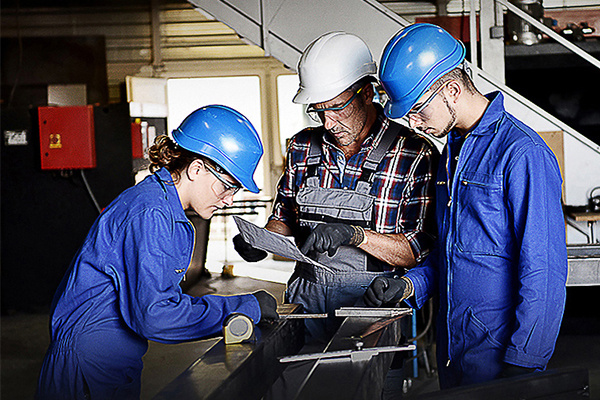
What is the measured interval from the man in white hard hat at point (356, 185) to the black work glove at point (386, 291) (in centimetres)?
18

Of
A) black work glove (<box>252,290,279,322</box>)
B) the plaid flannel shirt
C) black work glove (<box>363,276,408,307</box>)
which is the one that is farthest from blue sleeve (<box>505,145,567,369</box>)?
black work glove (<box>252,290,279,322</box>)

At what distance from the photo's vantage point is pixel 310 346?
1899 millimetres

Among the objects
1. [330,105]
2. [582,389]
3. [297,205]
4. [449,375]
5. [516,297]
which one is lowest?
[449,375]

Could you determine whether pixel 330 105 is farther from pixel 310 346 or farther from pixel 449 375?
pixel 449 375

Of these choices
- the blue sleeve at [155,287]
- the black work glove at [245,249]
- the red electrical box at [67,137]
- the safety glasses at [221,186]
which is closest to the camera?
the blue sleeve at [155,287]

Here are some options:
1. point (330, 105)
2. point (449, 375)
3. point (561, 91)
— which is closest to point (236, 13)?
point (330, 105)

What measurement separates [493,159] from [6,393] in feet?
12.0

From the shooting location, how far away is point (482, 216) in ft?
5.43

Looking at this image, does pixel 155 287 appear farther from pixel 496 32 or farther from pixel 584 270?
pixel 496 32

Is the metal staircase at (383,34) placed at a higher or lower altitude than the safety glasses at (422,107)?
higher

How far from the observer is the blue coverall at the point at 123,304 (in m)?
1.54

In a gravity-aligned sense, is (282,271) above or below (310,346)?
below

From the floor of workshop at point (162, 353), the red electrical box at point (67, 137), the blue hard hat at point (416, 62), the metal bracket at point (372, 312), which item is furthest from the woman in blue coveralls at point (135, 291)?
the red electrical box at point (67, 137)

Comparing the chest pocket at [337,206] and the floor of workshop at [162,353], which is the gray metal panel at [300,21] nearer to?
the chest pocket at [337,206]
